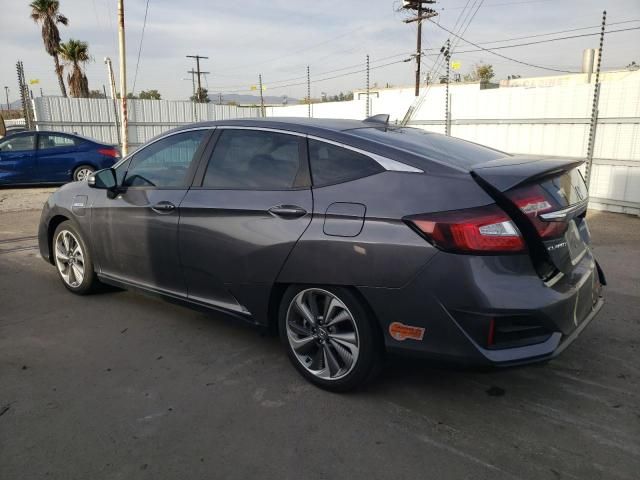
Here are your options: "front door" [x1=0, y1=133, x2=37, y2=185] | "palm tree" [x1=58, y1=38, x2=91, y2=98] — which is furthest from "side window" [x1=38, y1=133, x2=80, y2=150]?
"palm tree" [x1=58, y1=38, x2=91, y2=98]

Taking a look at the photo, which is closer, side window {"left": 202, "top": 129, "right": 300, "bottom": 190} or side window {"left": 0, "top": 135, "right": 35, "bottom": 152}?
side window {"left": 202, "top": 129, "right": 300, "bottom": 190}

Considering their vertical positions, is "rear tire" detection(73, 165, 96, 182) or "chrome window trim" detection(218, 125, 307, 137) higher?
"chrome window trim" detection(218, 125, 307, 137)

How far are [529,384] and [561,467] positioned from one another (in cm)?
84

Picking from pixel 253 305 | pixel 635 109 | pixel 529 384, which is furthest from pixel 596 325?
pixel 635 109

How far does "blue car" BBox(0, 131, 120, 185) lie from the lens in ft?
40.0

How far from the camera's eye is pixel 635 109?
8.57 m

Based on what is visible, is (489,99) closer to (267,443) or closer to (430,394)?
(430,394)

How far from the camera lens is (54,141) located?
1251 cm

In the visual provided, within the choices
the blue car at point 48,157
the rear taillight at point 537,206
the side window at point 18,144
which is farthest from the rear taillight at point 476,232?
the side window at point 18,144

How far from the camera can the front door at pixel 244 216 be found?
318 cm

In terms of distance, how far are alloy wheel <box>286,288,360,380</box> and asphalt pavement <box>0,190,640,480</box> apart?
16 centimetres

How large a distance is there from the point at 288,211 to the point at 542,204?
4.53 ft

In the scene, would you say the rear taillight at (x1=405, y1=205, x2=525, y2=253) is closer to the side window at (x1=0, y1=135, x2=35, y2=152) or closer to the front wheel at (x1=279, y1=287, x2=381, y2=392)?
the front wheel at (x1=279, y1=287, x2=381, y2=392)

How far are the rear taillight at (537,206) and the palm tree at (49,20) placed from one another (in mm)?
35493
